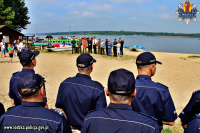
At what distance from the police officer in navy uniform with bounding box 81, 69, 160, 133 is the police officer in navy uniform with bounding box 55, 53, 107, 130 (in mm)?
850

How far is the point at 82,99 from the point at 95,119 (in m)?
1.03

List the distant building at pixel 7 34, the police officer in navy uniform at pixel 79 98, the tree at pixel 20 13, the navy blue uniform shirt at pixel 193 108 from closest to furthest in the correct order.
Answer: the navy blue uniform shirt at pixel 193 108 → the police officer in navy uniform at pixel 79 98 → the distant building at pixel 7 34 → the tree at pixel 20 13

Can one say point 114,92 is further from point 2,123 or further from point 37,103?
point 2,123

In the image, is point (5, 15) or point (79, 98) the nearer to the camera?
point (79, 98)

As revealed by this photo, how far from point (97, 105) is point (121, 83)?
42.0 inches

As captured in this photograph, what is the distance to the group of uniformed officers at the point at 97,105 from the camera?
1621mm

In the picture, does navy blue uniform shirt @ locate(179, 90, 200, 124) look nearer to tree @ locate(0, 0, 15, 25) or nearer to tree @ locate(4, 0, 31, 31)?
tree @ locate(0, 0, 15, 25)

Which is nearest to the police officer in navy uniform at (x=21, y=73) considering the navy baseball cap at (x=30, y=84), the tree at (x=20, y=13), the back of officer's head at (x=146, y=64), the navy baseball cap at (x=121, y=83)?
the navy baseball cap at (x=30, y=84)

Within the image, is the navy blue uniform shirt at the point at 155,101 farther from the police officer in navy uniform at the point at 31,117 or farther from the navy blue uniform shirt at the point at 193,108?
the police officer in navy uniform at the point at 31,117

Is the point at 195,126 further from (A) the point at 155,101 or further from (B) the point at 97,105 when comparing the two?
(B) the point at 97,105


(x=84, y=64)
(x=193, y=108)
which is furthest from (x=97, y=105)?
(x=193, y=108)

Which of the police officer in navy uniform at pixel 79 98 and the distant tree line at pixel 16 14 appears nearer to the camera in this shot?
the police officer in navy uniform at pixel 79 98

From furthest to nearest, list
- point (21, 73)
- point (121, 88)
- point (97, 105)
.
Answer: point (21, 73), point (97, 105), point (121, 88)

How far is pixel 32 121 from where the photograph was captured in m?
1.79
